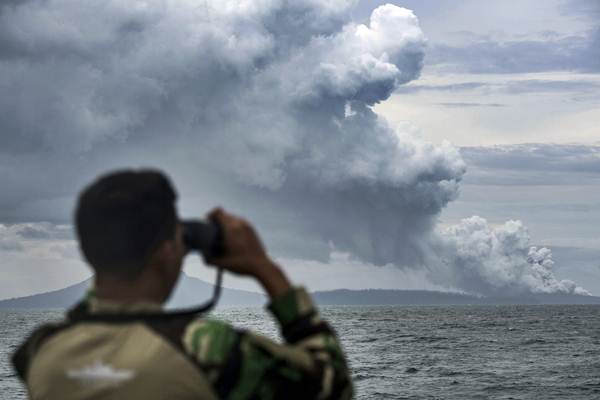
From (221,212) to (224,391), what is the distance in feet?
1.83

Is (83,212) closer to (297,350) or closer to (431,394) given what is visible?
(297,350)

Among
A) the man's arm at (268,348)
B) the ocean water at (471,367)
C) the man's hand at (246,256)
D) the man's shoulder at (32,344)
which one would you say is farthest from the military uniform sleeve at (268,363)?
the ocean water at (471,367)

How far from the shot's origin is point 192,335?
2889mm

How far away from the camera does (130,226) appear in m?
2.85

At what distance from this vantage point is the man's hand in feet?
9.87

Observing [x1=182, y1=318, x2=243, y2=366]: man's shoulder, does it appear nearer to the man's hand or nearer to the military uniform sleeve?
the military uniform sleeve

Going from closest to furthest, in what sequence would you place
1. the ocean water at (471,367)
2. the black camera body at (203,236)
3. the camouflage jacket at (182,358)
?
the camouflage jacket at (182,358), the black camera body at (203,236), the ocean water at (471,367)

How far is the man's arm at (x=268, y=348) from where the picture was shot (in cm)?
289

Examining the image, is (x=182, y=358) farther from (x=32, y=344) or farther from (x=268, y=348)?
(x=32, y=344)

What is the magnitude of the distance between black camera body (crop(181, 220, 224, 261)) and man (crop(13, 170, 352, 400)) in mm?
23

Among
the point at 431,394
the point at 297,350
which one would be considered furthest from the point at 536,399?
the point at 297,350

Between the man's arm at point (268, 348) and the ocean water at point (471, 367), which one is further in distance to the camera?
the ocean water at point (471, 367)

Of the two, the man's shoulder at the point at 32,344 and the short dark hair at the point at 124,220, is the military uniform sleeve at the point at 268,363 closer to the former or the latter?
the short dark hair at the point at 124,220

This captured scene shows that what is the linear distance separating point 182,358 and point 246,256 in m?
0.39
